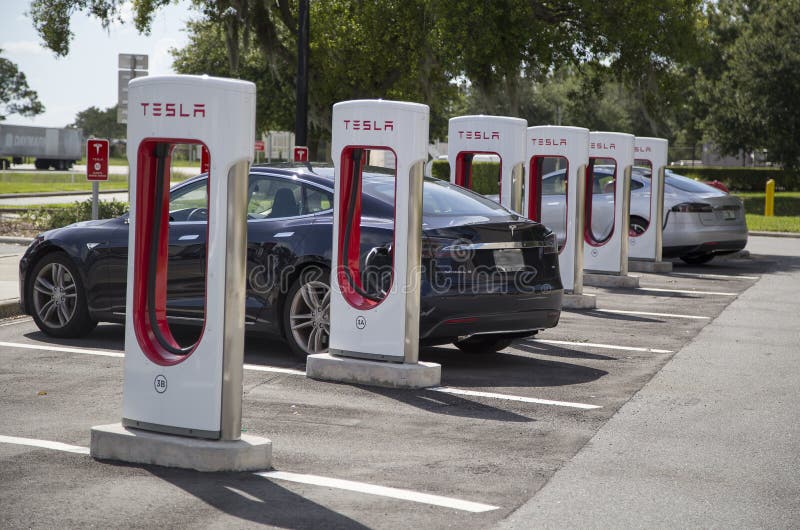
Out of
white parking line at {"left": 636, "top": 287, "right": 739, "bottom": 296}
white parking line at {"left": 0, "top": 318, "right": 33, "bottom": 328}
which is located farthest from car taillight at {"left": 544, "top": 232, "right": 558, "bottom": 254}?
white parking line at {"left": 636, "top": 287, "right": 739, "bottom": 296}

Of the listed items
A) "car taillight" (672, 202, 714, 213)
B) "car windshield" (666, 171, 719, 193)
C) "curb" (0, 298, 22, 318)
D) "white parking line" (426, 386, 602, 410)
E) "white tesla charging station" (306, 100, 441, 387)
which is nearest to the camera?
"white parking line" (426, 386, 602, 410)

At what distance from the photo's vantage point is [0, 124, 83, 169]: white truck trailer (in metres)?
67.0

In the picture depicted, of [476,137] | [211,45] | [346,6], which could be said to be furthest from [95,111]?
[476,137]

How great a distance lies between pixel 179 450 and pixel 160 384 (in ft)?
1.22

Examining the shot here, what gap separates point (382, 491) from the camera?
522cm

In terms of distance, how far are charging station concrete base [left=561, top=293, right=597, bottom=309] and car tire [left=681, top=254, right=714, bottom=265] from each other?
21.8 ft

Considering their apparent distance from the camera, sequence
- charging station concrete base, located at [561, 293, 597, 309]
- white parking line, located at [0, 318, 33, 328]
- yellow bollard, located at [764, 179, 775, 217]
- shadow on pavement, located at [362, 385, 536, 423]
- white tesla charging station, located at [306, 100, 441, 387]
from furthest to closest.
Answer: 1. yellow bollard, located at [764, 179, 775, 217]
2. charging station concrete base, located at [561, 293, 597, 309]
3. white parking line, located at [0, 318, 33, 328]
4. white tesla charging station, located at [306, 100, 441, 387]
5. shadow on pavement, located at [362, 385, 536, 423]

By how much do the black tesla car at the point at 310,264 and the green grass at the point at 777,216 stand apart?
18996 millimetres

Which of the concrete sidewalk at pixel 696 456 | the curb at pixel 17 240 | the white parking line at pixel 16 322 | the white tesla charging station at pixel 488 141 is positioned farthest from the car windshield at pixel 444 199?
the curb at pixel 17 240

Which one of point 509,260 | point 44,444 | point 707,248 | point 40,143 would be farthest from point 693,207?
point 40,143

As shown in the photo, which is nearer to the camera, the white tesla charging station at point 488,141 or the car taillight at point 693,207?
the white tesla charging station at point 488,141

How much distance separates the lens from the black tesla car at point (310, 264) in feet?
26.6

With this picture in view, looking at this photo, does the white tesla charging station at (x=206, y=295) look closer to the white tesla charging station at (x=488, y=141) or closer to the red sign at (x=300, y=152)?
the white tesla charging station at (x=488, y=141)

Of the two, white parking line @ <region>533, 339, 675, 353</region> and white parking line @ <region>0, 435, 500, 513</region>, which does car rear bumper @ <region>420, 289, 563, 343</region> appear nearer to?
white parking line @ <region>533, 339, 675, 353</region>
